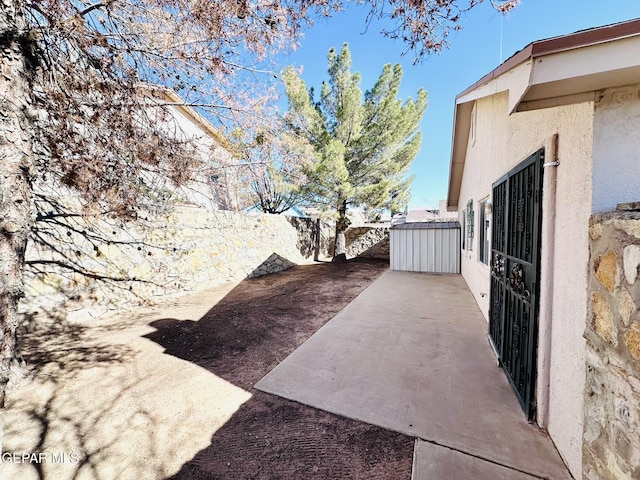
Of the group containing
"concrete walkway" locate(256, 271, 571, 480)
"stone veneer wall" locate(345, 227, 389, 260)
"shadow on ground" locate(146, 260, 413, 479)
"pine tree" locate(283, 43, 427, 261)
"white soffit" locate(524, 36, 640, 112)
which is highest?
"pine tree" locate(283, 43, 427, 261)

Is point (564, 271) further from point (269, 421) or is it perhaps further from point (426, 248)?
point (426, 248)

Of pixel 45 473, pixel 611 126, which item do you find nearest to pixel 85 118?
pixel 45 473

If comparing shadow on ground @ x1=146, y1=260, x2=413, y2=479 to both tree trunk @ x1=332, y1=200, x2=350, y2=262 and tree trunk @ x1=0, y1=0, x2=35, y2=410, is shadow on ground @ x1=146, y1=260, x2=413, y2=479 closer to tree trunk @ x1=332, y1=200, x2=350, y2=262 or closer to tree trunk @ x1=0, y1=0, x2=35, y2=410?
tree trunk @ x1=0, y1=0, x2=35, y2=410

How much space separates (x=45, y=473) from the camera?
1.98 m

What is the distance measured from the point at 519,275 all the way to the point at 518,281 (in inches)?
2.8

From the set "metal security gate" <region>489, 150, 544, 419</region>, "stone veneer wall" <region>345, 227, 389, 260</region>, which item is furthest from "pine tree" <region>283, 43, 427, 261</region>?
"metal security gate" <region>489, 150, 544, 419</region>

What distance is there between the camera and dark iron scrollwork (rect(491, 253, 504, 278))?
333 cm

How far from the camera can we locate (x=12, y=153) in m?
2.50

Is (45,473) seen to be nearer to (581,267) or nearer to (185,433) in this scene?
(185,433)

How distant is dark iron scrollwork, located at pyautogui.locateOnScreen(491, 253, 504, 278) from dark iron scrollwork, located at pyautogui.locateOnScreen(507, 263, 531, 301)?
1.30 feet

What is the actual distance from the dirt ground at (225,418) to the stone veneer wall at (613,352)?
1.17 metres

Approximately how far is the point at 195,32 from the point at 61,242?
4675 mm

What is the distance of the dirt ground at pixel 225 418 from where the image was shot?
78.7 inches

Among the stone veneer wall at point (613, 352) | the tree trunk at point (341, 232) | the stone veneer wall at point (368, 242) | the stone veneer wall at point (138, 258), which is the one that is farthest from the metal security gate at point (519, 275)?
the stone veneer wall at point (368, 242)
